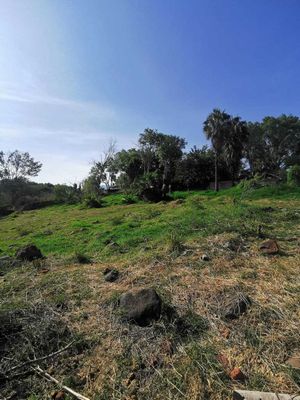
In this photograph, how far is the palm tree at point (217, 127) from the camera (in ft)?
111

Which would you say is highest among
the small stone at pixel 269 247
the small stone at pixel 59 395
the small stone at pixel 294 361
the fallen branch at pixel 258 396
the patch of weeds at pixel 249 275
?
the small stone at pixel 269 247

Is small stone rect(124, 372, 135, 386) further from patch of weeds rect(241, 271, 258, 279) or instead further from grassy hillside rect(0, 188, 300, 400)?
patch of weeds rect(241, 271, 258, 279)

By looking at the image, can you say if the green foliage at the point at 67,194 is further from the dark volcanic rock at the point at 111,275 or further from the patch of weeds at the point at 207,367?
the patch of weeds at the point at 207,367

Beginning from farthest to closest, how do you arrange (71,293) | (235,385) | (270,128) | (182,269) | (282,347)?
(270,128) < (182,269) < (71,293) < (282,347) < (235,385)

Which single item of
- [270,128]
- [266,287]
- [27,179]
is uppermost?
[270,128]

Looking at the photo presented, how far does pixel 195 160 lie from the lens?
40000mm

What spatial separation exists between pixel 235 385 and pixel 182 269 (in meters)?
2.44

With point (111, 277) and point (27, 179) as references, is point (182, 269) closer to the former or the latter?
point (111, 277)

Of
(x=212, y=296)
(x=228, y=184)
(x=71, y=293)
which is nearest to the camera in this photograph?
(x=212, y=296)

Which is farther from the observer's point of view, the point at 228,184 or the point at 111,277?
the point at 228,184

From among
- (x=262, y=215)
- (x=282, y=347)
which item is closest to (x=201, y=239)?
(x=262, y=215)

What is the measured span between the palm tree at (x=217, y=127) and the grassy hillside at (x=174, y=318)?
28664 millimetres

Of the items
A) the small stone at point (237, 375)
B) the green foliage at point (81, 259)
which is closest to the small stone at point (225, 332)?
the small stone at point (237, 375)

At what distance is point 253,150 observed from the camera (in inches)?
1742
